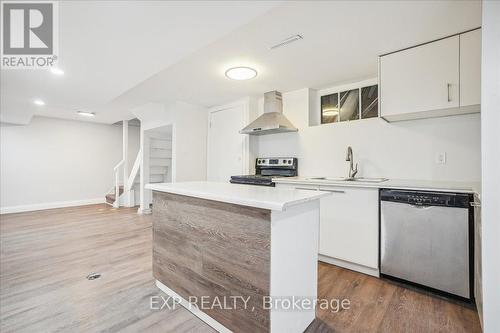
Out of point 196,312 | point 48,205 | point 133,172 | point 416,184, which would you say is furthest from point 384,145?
point 48,205

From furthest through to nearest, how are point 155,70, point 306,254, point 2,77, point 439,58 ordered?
point 2,77 → point 155,70 → point 439,58 → point 306,254

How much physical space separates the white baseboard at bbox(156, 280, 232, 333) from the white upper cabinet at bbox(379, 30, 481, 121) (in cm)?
239

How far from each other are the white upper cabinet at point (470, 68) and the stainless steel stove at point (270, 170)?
1.95 m

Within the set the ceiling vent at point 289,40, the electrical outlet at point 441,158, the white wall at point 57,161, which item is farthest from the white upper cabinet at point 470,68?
the white wall at point 57,161

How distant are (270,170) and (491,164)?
8.60ft

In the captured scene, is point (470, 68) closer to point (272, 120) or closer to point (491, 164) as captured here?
point (491, 164)

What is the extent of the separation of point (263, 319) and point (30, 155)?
22.4ft

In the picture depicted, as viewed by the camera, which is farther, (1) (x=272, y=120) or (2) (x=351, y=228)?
(1) (x=272, y=120)

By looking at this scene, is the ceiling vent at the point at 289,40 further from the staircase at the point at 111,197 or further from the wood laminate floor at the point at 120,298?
the staircase at the point at 111,197

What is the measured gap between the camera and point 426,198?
6.19ft

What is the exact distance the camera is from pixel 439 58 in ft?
6.59

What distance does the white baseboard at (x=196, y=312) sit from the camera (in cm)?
148

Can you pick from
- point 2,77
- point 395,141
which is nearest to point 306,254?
point 395,141

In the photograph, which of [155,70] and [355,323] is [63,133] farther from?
[355,323]
